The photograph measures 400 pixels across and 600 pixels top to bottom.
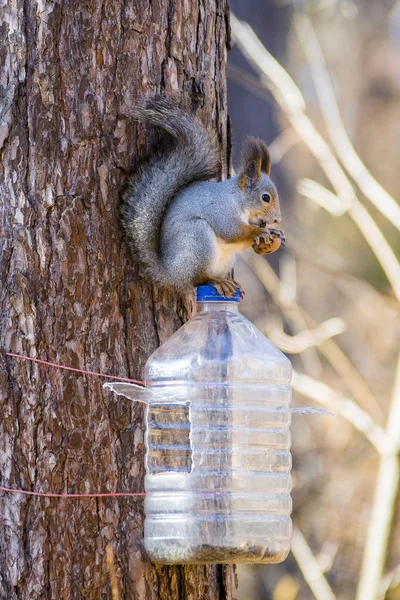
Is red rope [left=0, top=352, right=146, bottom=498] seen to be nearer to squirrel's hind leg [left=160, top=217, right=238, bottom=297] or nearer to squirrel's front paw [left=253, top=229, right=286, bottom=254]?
squirrel's hind leg [left=160, top=217, right=238, bottom=297]

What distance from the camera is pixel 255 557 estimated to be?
1817mm

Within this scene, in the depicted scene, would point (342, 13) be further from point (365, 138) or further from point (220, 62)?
point (220, 62)

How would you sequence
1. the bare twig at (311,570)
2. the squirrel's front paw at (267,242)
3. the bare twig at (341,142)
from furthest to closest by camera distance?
1. the bare twig at (341,142)
2. the bare twig at (311,570)
3. the squirrel's front paw at (267,242)

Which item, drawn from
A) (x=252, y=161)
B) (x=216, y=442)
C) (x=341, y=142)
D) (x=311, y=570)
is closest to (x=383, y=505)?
(x=311, y=570)

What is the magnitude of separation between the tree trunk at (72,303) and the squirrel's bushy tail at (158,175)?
0.03 metres

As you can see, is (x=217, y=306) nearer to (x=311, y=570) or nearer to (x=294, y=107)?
(x=294, y=107)

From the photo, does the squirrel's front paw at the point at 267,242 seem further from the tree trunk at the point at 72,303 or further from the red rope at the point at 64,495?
the red rope at the point at 64,495

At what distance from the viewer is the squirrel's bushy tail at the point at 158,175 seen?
74.2 inches

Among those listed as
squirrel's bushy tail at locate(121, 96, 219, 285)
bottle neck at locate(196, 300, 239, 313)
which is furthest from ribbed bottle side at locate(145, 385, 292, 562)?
squirrel's bushy tail at locate(121, 96, 219, 285)

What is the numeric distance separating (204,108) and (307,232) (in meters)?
4.14

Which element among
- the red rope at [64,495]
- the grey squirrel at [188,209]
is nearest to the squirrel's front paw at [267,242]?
the grey squirrel at [188,209]

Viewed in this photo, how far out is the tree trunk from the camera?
1.80 meters

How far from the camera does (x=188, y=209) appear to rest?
1908mm

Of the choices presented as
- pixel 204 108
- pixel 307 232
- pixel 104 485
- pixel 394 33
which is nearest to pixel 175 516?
pixel 104 485
